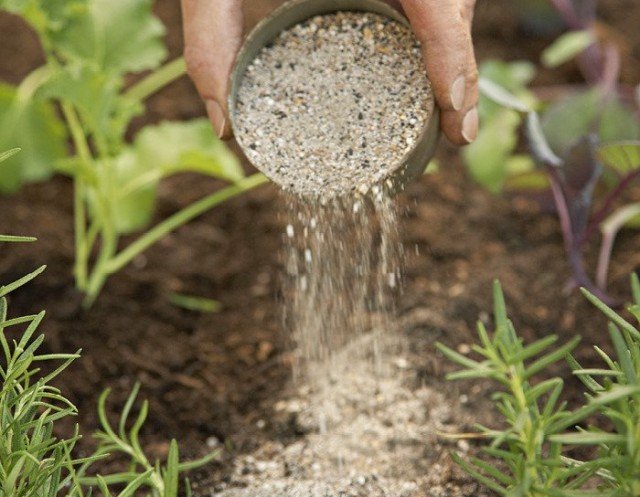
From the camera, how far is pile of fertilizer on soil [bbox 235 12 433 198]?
Answer: 1381mm

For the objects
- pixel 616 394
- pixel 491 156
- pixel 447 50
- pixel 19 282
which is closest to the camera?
pixel 616 394

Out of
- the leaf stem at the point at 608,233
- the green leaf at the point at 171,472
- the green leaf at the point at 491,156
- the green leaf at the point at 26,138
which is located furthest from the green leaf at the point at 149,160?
the green leaf at the point at 171,472

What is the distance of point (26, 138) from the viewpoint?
6.00 feet

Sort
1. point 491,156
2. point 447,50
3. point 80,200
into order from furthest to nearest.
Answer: point 491,156
point 80,200
point 447,50

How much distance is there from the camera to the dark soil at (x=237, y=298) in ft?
5.42

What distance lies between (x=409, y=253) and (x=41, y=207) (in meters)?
0.84

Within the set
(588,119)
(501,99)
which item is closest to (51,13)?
(501,99)

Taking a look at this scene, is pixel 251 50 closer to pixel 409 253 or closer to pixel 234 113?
pixel 234 113

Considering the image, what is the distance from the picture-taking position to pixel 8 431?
1023mm

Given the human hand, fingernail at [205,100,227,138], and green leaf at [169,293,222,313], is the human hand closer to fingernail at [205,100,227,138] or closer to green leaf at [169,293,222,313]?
fingernail at [205,100,227,138]

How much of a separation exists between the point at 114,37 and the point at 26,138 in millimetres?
287

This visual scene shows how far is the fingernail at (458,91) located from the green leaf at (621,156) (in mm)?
402

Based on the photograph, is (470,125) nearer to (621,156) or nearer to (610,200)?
(621,156)

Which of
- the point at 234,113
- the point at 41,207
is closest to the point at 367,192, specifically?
the point at 234,113
